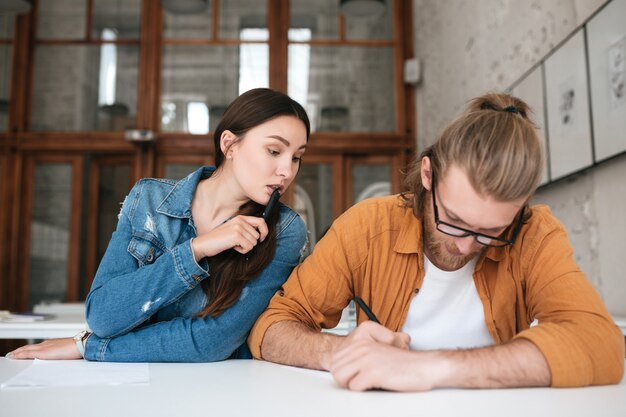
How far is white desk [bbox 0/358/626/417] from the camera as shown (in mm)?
778

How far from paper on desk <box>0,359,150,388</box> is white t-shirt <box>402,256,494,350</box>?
1.99 ft

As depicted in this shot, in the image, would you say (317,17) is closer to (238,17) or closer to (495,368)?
(238,17)

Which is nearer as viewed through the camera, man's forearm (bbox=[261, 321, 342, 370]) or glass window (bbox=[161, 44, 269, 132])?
man's forearm (bbox=[261, 321, 342, 370])

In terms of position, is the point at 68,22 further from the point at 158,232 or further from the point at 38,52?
the point at 158,232

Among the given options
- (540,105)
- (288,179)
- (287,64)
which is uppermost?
(287,64)

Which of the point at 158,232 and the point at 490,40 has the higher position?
the point at 490,40

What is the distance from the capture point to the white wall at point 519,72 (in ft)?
7.82

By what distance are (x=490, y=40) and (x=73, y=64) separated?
3.69 meters

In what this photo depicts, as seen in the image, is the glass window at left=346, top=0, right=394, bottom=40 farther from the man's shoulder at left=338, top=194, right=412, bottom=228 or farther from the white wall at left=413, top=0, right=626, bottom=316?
the man's shoulder at left=338, top=194, right=412, bottom=228

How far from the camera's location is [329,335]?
1.21 m

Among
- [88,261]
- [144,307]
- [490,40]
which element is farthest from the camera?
[88,261]

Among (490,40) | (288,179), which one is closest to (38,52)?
(490,40)

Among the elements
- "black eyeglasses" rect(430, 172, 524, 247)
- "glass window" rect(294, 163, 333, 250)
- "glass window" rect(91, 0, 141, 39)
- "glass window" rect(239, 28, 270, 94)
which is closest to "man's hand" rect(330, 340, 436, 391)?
"black eyeglasses" rect(430, 172, 524, 247)

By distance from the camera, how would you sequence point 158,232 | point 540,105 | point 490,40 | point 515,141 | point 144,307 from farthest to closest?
point 490,40
point 540,105
point 158,232
point 144,307
point 515,141
